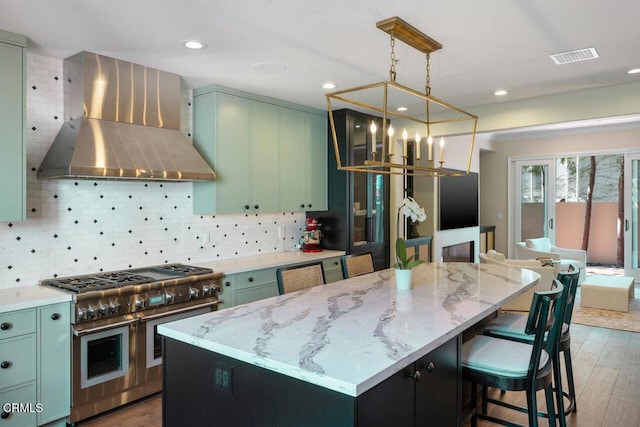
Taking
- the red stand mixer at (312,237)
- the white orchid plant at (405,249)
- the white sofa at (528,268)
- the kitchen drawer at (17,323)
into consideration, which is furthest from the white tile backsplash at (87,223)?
the white sofa at (528,268)

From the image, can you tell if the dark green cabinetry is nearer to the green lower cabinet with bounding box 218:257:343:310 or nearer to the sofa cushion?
the green lower cabinet with bounding box 218:257:343:310

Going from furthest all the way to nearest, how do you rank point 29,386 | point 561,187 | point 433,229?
point 561,187, point 433,229, point 29,386

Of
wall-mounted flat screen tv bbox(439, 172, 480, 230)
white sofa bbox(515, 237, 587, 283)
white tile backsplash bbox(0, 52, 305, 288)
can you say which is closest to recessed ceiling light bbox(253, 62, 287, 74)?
white tile backsplash bbox(0, 52, 305, 288)

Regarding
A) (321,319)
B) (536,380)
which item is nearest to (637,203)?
(536,380)

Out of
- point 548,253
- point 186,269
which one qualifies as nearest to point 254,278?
point 186,269

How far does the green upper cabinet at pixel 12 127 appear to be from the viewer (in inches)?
111

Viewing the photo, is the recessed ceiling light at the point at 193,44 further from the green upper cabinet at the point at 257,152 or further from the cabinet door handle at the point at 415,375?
the cabinet door handle at the point at 415,375

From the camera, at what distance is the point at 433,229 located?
21.9 ft

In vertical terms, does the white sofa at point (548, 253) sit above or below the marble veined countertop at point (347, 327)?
below

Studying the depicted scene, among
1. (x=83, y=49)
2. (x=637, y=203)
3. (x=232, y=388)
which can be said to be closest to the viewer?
(x=232, y=388)

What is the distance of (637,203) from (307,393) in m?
8.00

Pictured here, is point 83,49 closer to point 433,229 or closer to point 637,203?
point 433,229

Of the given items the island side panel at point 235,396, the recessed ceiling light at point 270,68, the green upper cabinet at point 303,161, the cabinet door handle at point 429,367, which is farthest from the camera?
the green upper cabinet at point 303,161

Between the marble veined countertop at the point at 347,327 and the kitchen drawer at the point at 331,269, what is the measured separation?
1.68 m
